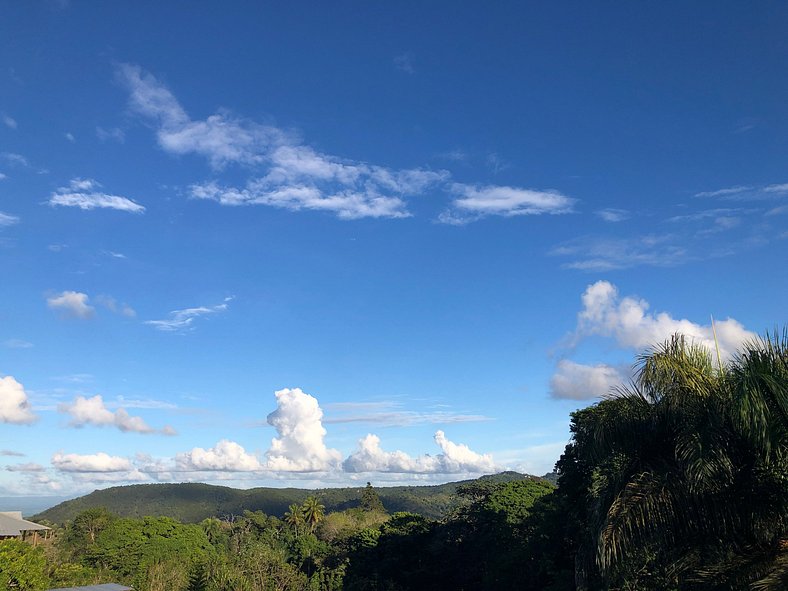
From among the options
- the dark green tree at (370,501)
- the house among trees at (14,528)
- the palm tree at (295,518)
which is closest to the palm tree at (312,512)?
the palm tree at (295,518)

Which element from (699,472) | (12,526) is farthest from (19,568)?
(699,472)

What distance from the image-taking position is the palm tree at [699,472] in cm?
838

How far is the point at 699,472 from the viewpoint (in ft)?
28.4

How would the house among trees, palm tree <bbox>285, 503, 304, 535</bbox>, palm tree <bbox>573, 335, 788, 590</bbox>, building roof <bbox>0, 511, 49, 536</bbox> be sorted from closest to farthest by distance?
palm tree <bbox>573, 335, 788, 590</bbox> < the house among trees < building roof <bbox>0, 511, 49, 536</bbox> < palm tree <bbox>285, 503, 304, 535</bbox>

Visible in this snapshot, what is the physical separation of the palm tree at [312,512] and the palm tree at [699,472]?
91.8 metres

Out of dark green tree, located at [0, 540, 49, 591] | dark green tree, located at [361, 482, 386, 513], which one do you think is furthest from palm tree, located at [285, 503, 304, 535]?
dark green tree, located at [0, 540, 49, 591]

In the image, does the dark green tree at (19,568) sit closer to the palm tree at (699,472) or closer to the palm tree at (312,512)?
the palm tree at (699,472)

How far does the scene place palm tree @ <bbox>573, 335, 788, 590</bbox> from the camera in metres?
8.38

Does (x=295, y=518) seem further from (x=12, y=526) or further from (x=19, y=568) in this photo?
(x=19, y=568)

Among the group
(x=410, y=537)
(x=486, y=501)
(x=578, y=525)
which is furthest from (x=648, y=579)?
(x=410, y=537)

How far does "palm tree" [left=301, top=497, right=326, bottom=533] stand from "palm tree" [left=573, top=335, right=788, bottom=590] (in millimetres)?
91755

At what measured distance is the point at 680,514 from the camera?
940 cm

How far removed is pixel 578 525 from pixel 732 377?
21.7 metres

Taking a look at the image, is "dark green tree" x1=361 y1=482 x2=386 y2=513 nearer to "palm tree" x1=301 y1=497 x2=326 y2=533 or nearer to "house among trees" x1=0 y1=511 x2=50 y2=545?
"palm tree" x1=301 y1=497 x2=326 y2=533
